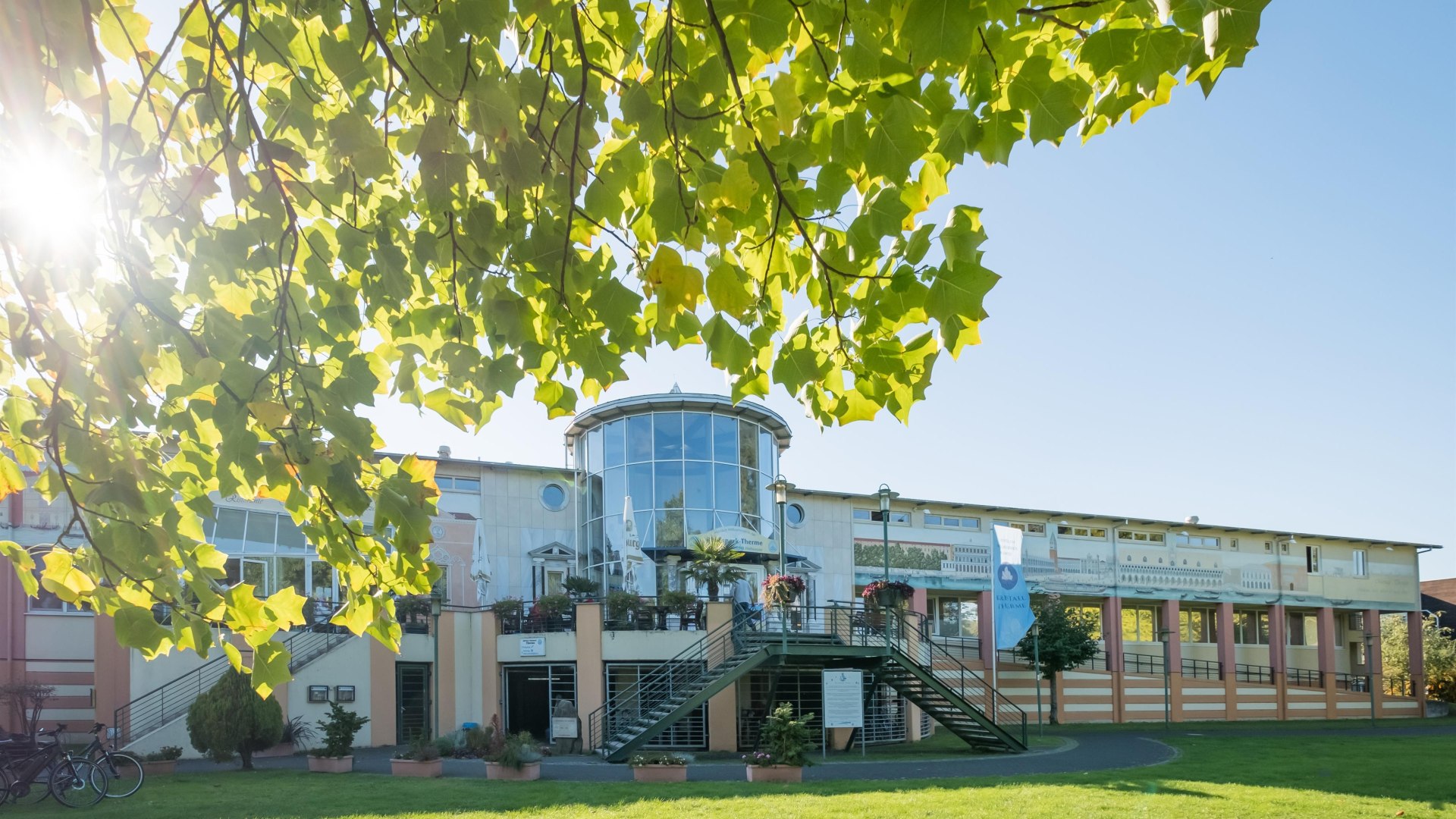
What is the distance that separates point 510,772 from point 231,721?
18.2 ft

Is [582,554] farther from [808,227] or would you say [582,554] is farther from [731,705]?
[808,227]

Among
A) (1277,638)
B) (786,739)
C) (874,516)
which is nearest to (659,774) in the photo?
(786,739)

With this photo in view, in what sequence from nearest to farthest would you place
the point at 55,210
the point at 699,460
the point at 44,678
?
the point at 55,210 → the point at 44,678 → the point at 699,460

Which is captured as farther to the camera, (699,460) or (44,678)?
(699,460)

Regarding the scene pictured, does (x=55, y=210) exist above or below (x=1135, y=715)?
above

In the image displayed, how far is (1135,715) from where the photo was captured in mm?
34344

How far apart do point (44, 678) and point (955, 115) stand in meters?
24.7

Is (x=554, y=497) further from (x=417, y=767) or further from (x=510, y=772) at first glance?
(x=510, y=772)

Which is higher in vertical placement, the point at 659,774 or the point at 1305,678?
the point at 659,774

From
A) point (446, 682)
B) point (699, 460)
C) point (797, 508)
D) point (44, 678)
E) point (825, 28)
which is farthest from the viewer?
point (797, 508)

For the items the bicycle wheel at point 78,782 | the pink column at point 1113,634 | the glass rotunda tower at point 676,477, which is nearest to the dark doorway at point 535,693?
the glass rotunda tower at point 676,477

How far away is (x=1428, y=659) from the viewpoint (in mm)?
43562

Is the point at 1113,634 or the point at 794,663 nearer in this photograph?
the point at 794,663

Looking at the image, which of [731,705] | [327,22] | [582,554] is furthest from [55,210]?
[582,554]
